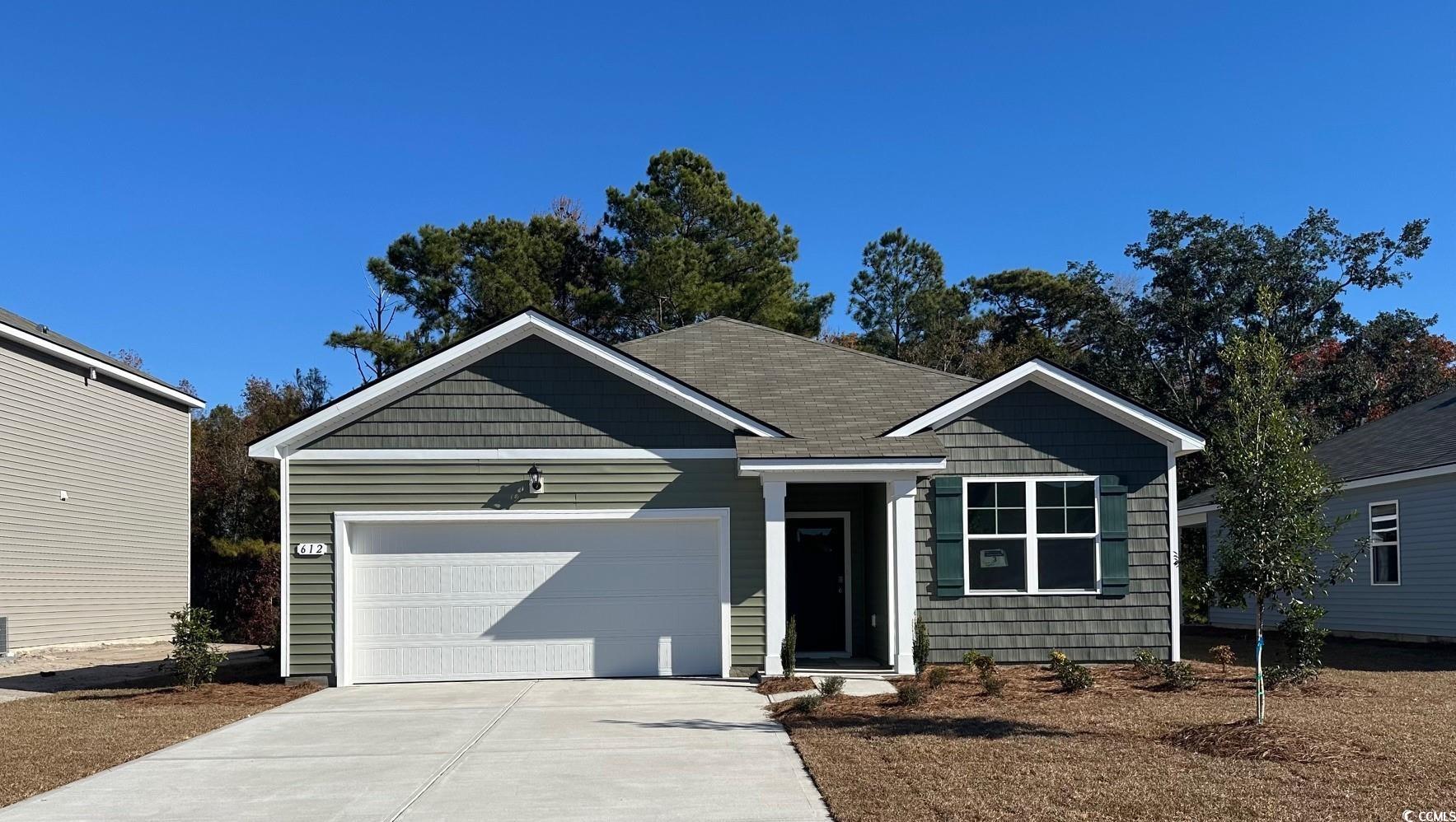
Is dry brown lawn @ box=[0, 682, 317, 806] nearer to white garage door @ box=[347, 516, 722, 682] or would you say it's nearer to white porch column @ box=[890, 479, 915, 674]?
white garage door @ box=[347, 516, 722, 682]

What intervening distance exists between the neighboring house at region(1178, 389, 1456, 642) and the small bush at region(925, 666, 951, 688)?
18.2 feet

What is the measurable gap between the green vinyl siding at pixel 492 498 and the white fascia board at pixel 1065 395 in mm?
2220

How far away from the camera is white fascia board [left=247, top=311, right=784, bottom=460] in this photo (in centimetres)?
1328

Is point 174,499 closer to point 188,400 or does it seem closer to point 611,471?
point 188,400

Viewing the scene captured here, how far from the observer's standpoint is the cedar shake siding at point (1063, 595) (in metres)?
14.2

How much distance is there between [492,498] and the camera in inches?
532

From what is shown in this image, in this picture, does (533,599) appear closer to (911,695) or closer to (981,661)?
(911,695)

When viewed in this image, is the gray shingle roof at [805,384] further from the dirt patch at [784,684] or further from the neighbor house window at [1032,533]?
the dirt patch at [784,684]

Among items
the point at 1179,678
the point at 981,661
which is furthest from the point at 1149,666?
the point at 981,661

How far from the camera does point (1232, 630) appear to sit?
23531 mm

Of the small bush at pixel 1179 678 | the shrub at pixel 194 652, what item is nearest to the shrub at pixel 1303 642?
the small bush at pixel 1179 678

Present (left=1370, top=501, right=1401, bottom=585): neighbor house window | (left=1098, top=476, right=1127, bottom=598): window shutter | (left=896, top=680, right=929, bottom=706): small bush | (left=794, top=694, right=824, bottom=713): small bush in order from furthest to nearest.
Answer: (left=1370, top=501, right=1401, bottom=585): neighbor house window < (left=1098, top=476, right=1127, bottom=598): window shutter < (left=896, top=680, right=929, bottom=706): small bush < (left=794, top=694, right=824, bottom=713): small bush

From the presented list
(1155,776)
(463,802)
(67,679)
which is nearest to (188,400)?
(67,679)

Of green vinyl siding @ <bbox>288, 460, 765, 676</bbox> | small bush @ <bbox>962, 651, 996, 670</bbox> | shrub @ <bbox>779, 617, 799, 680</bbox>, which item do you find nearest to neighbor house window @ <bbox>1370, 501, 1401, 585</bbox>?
small bush @ <bbox>962, 651, 996, 670</bbox>
